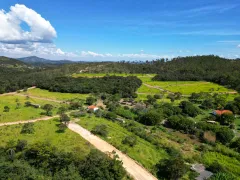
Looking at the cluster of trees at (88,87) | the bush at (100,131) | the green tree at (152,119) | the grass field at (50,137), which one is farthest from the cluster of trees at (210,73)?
the grass field at (50,137)

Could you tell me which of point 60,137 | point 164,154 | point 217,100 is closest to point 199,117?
point 217,100

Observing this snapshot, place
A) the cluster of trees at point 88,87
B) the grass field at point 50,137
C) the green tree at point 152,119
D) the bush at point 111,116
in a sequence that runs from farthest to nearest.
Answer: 1. the cluster of trees at point 88,87
2. the bush at point 111,116
3. the green tree at point 152,119
4. the grass field at point 50,137

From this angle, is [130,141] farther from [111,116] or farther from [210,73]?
[210,73]

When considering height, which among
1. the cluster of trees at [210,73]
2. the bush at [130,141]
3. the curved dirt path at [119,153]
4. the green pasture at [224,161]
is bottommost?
the green pasture at [224,161]

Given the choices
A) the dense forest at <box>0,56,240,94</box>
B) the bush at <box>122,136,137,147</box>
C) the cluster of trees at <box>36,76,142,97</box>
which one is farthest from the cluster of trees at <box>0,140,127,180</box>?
the dense forest at <box>0,56,240,94</box>

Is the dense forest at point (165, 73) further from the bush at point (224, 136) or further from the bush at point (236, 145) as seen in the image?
the bush at point (236, 145)

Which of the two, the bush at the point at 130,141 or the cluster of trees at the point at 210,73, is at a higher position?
the cluster of trees at the point at 210,73

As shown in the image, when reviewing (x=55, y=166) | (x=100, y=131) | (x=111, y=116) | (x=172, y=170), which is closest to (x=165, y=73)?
(x=111, y=116)

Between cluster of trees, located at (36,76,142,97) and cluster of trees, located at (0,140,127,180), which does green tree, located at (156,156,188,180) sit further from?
cluster of trees, located at (36,76,142,97)
